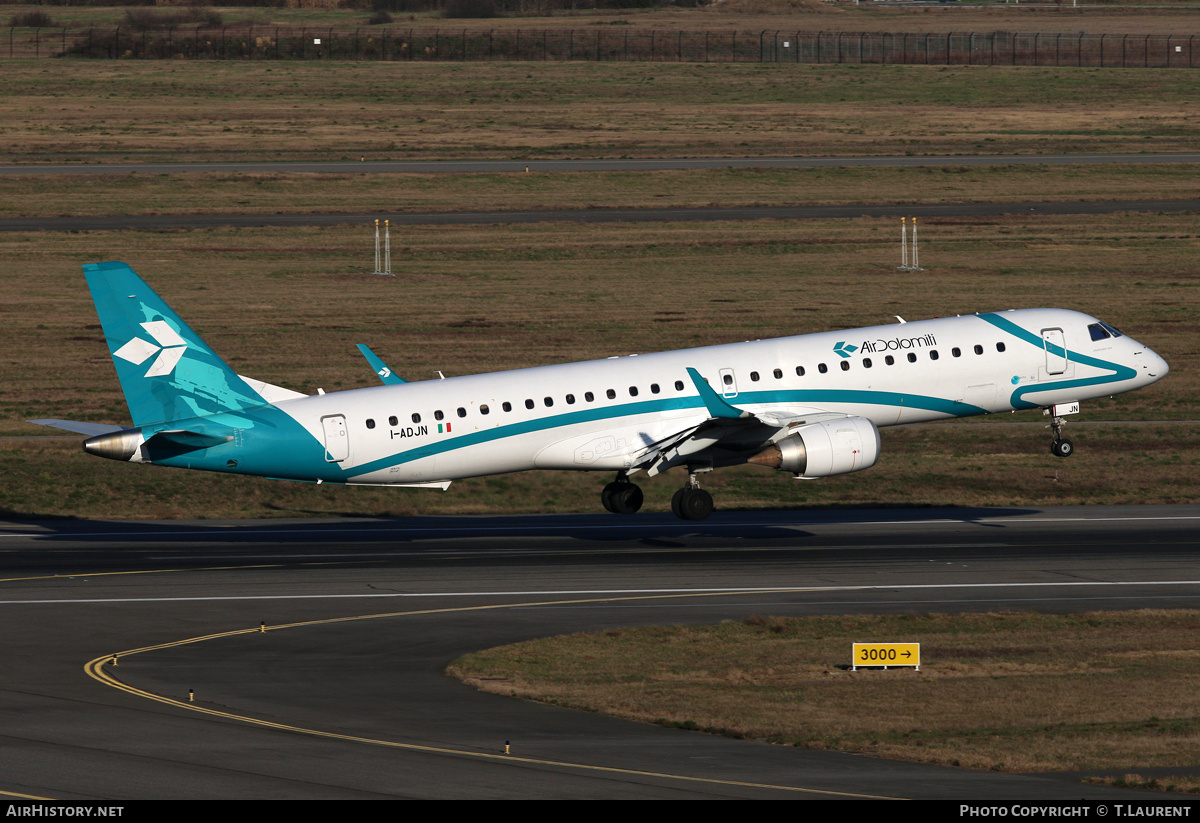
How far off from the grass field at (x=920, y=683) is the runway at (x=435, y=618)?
1.10m

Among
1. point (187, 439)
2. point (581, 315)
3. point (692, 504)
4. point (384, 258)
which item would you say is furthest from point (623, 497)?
point (384, 258)

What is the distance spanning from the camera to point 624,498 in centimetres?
4700

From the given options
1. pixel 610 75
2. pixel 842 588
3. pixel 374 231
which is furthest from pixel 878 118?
pixel 842 588

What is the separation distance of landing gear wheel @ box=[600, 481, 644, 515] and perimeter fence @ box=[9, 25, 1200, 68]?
12718 centimetres

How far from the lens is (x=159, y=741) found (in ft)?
85.7

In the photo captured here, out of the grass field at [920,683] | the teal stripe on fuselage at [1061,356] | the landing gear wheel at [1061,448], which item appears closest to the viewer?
the grass field at [920,683]

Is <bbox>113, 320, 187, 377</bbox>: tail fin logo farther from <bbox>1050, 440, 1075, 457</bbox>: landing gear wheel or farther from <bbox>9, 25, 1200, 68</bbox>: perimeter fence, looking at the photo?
<bbox>9, 25, 1200, 68</bbox>: perimeter fence

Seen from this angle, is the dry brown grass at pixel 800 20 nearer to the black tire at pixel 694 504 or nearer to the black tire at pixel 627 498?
the black tire at pixel 627 498

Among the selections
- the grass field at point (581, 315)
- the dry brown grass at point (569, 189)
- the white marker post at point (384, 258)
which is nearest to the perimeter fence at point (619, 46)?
the dry brown grass at point (569, 189)

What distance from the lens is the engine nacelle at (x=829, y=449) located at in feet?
140

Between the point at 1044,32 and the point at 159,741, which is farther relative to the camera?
the point at 1044,32

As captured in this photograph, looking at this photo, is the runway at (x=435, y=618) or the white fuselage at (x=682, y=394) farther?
the white fuselage at (x=682, y=394)

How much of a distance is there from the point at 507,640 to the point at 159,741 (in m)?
10.2
